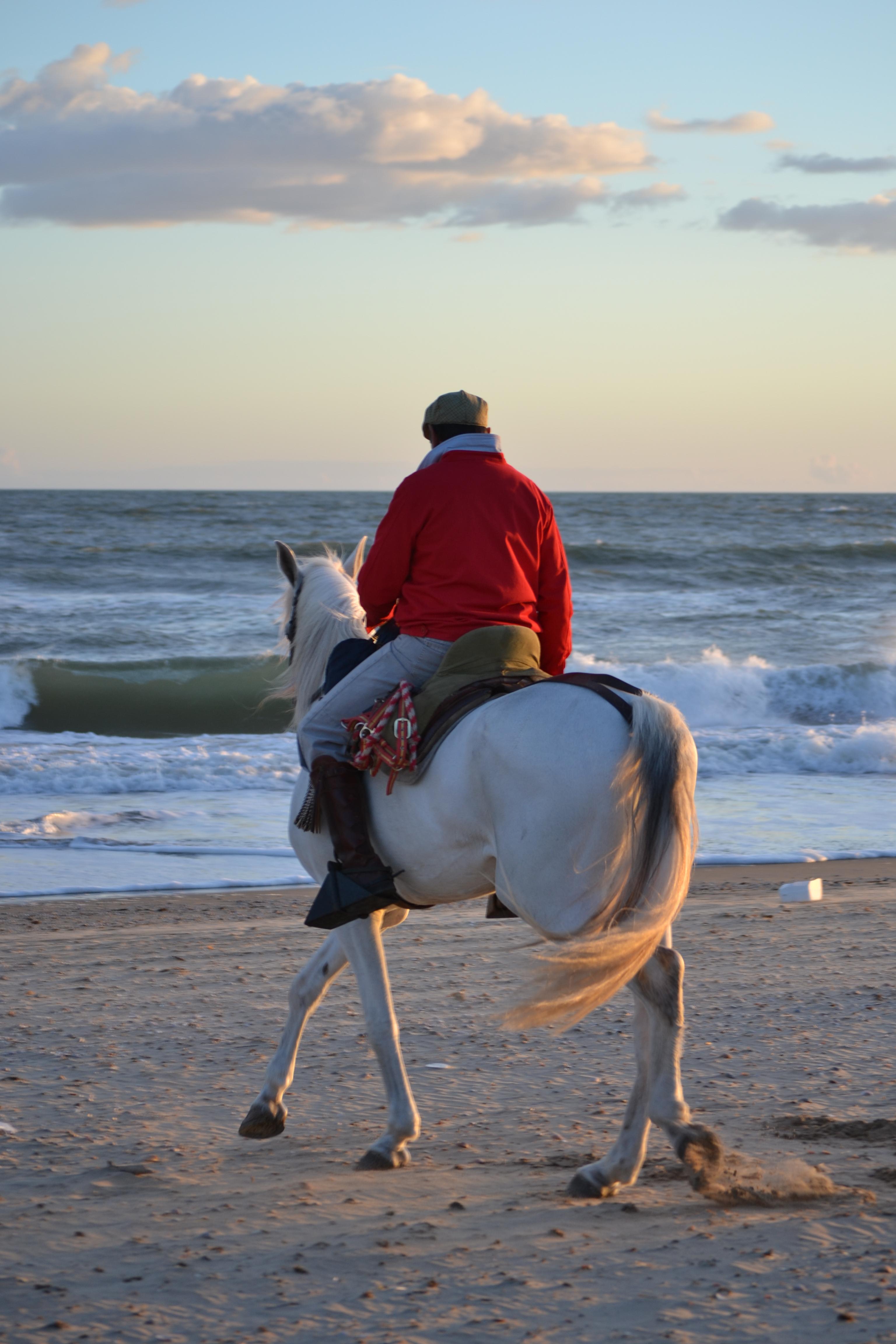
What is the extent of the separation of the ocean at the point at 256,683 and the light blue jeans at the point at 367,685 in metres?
0.64

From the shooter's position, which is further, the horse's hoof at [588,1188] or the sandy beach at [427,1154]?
the horse's hoof at [588,1188]

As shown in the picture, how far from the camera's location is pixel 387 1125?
3.59 meters

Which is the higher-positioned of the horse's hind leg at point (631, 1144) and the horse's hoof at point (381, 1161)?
the horse's hind leg at point (631, 1144)

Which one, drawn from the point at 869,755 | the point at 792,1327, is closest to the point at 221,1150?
the point at 792,1327

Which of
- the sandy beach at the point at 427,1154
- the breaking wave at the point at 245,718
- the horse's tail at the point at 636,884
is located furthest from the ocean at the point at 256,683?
the sandy beach at the point at 427,1154

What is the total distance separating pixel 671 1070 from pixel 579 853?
667 millimetres

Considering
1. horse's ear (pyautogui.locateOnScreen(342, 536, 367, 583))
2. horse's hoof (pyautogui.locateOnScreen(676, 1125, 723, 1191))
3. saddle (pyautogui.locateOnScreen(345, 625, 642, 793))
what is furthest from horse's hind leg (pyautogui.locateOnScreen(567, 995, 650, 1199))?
horse's ear (pyautogui.locateOnScreen(342, 536, 367, 583))

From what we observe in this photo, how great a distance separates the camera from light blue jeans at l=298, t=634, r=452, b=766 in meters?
3.56

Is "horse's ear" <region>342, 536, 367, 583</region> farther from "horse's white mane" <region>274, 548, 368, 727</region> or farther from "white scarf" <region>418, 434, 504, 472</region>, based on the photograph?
"white scarf" <region>418, 434, 504, 472</region>

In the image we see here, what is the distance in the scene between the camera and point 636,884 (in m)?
3.14

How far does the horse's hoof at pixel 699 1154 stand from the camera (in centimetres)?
320

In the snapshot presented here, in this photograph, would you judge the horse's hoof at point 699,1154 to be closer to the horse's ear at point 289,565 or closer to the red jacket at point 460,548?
the red jacket at point 460,548

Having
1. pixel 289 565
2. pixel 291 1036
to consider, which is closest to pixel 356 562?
pixel 289 565

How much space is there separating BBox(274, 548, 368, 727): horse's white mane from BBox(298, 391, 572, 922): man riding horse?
0.37 m
